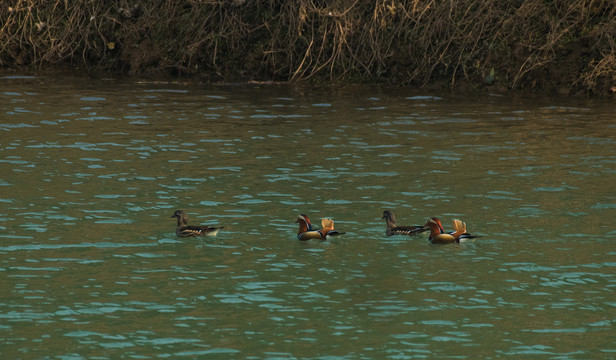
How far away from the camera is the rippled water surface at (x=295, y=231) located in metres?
9.42

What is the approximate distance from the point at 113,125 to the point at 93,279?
9663 millimetres

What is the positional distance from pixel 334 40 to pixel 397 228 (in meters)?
13.2

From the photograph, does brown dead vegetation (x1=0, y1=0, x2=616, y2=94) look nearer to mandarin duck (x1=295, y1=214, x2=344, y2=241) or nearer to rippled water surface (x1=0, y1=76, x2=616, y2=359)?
rippled water surface (x1=0, y1=76, x2=616, y2=359)

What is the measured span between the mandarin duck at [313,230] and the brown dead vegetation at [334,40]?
41.3 ft

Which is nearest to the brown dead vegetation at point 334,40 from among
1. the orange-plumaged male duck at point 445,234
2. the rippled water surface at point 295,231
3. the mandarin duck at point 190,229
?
the rippled water surface at point 295,231

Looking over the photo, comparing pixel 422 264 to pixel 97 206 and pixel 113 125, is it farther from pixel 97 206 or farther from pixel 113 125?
pixel 113 125

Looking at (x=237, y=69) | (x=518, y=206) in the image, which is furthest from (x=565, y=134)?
(x=237, y=69)

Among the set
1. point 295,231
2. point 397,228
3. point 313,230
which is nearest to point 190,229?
point 295,231

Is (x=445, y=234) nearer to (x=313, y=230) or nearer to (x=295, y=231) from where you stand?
(x=313, y=230)

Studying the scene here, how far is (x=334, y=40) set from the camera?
82.3 feet

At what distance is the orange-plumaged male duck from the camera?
1223cm

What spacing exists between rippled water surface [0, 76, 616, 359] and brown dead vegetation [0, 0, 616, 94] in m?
2.16

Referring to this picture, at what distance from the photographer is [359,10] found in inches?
1009

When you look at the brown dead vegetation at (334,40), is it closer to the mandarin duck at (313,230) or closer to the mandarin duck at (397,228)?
the mandarin duck at (397,228)
